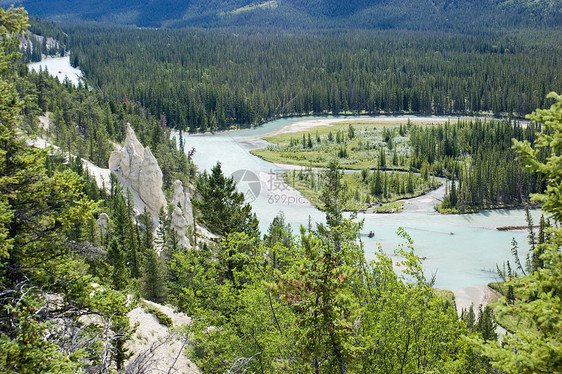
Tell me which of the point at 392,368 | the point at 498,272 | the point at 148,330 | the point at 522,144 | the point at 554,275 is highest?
the point at 522,144

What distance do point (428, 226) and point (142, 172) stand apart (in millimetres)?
44107

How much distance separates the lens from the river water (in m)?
60.5

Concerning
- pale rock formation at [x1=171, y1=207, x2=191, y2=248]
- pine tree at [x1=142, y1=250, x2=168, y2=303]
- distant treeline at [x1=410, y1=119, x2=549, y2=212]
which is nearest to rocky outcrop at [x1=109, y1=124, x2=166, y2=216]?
pale rock formation at [x1=171, y1=207, x2=191, y2=248]

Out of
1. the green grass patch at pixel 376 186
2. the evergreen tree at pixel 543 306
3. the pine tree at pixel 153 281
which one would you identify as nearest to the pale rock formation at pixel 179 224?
the pine tree at pixel 153 281

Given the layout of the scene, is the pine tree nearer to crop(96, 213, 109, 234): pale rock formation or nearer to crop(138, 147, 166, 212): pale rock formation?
crop(96, 213, 109, 234): pale rock formation

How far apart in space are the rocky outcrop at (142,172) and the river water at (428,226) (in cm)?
1643

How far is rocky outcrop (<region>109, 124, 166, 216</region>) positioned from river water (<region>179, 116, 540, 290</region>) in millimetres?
16428

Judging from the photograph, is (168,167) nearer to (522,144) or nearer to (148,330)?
(148,330)

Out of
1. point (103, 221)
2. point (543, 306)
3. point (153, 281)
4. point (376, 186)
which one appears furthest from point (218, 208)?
point (376, 186)

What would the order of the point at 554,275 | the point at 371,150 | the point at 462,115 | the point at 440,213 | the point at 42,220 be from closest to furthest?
the point at 554,275 < the point at 42,220 < the point at 440,213 < the point at 371,150 < the point at 462,115

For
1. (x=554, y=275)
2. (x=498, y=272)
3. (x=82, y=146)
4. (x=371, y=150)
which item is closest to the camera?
(x=554, y=275)

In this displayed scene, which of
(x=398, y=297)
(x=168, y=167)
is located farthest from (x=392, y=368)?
(x=168, y=167)

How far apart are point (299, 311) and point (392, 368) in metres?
3.86

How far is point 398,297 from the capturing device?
16.8m
